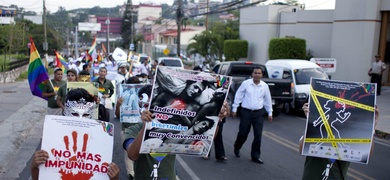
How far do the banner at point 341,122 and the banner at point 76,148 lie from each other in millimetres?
1898

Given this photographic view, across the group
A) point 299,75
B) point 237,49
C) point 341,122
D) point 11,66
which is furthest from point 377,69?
point 11,66

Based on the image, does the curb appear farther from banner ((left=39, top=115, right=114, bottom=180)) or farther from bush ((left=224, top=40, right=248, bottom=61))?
bush ((left=224, top=40, right=248, bottom=61))

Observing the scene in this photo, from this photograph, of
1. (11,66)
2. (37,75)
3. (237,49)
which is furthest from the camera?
(237,49)

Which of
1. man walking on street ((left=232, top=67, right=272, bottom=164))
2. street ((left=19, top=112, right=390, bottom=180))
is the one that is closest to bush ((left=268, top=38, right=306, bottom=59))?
street ((left=19, top=112, right=390, bottom=180))

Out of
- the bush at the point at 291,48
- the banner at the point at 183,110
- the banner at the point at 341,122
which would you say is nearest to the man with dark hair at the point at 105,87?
the banner at the point at 341,122

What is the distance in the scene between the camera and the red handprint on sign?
119 inches

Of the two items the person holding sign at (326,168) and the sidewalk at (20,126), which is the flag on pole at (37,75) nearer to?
the sidewalk at (20,126)

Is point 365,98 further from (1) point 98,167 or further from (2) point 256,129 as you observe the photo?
(2) point 256,129

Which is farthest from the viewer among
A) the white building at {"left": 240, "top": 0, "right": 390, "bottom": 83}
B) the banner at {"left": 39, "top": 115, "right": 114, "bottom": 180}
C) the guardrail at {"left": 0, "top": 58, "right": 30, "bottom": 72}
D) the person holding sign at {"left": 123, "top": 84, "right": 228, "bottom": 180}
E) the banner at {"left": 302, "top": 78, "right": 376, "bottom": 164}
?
the guardrail at {"left": 0, "top": 58, "right": 30, "bottom": 72}

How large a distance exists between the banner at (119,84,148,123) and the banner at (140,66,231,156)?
10.5 feet

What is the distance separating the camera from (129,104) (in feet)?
21.7

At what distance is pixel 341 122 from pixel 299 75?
38.0 feet

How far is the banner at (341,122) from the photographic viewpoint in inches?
155

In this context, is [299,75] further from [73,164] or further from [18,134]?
[73,164]
